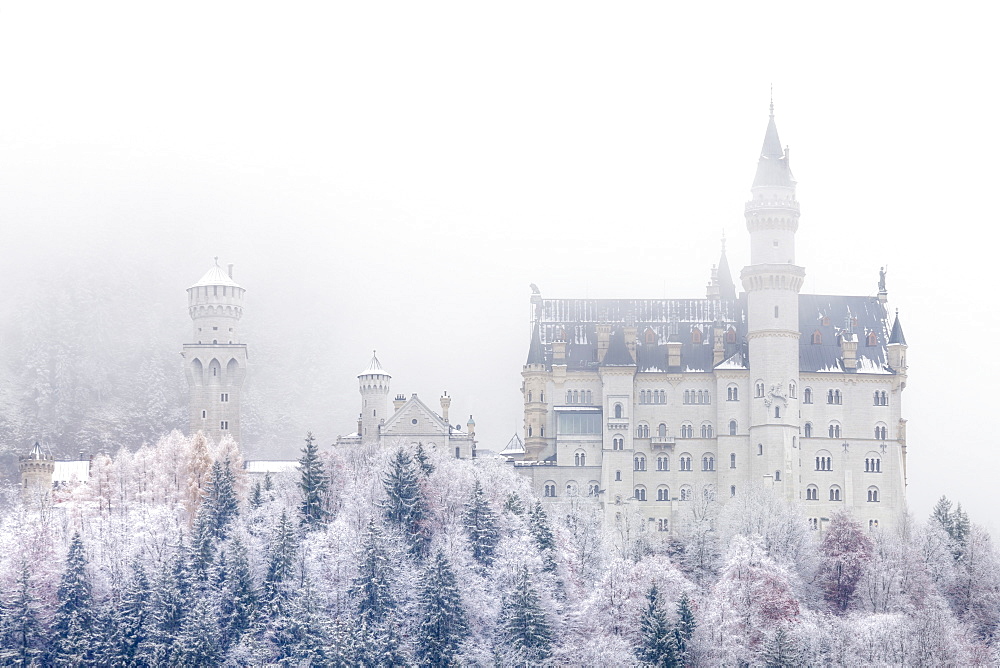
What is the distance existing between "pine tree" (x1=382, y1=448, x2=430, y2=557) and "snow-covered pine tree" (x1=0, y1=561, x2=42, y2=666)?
19346 millimetres

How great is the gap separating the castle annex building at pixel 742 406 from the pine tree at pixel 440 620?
1263 inches

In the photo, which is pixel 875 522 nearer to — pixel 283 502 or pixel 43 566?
pixel 283 502

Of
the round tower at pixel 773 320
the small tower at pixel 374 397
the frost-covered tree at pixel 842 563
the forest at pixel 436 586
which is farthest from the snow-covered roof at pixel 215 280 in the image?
the frost-covered tree at pixel 842 563

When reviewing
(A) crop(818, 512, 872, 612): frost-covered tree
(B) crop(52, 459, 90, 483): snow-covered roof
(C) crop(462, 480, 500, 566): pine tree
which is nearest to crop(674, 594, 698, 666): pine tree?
(C) crop(462, 480, 500, 566): pine tree

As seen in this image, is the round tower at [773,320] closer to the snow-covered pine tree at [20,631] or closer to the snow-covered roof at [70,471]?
the snow-covered roof at [70,471]

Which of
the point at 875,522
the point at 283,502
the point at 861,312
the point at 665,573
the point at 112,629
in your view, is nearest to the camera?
the point at 112,629

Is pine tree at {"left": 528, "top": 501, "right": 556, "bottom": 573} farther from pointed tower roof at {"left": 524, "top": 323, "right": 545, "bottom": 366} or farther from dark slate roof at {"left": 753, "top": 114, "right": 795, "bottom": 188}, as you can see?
dark slate roof at {"left": 753, "top": 114, "right": 795, "bottom": 188}

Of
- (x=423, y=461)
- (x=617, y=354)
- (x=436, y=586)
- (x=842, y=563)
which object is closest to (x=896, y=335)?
(x=617, y=354)

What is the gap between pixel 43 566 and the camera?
90.2 m

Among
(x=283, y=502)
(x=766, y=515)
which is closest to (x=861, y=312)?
(x=766, y=515)

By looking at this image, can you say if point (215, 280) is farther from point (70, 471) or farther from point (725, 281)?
point (725, 281)

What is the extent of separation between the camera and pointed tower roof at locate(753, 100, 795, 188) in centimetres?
12375

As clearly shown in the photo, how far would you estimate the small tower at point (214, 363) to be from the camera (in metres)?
126

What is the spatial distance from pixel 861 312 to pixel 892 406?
27.2ft
